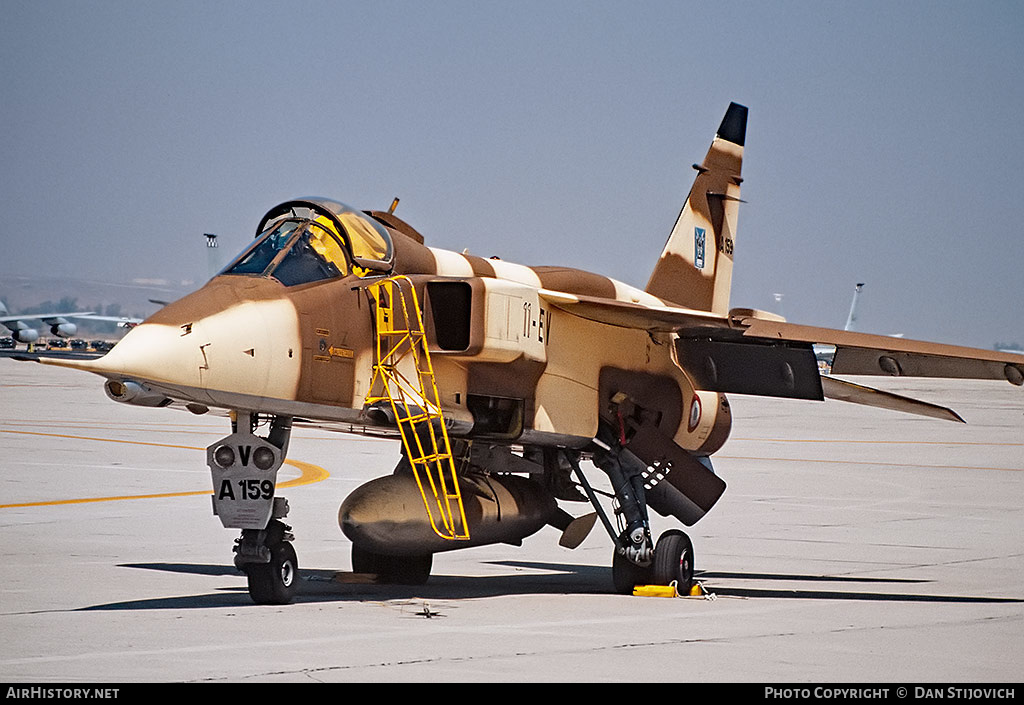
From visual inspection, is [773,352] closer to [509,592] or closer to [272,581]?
[509,592]

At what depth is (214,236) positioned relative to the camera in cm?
5859

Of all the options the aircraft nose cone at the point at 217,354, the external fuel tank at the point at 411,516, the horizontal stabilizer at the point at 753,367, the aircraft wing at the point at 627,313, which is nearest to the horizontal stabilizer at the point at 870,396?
the horizontal stabilizer at the point at 753,367

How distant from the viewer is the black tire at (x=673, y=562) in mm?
13016

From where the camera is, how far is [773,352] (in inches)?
524

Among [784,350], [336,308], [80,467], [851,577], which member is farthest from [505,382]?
[80,467]

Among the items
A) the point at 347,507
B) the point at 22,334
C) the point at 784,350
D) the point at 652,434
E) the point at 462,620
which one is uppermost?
the point at 22,334

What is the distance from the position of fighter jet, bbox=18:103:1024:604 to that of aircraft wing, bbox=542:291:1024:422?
26mm

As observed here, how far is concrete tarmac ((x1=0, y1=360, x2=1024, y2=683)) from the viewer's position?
26.7 ft

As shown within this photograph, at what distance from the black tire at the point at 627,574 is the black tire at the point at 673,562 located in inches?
3.8

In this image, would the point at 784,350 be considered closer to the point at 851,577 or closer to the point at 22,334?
the point at 851,577

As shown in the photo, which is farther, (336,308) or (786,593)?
(786,593)

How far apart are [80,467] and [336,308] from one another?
1380 centimetres

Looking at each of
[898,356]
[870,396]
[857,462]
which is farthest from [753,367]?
[857,462]

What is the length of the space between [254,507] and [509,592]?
3.08 meters
